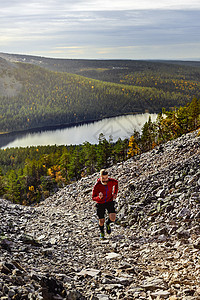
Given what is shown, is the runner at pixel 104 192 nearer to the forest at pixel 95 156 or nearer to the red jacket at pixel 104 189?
the red jacket at pixel 104 189

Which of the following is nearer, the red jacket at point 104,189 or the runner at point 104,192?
the runner at point 104,192

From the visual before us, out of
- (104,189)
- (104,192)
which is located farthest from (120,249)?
(104,189)

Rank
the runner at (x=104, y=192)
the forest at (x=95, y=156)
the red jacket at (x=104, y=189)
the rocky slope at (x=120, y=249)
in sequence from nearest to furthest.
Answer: the rocky slope at (x=120, y=249)
the runner at (x=104, y=192)
the red jacket at (x=104, y=189)
the forest at (x=95, y=156)

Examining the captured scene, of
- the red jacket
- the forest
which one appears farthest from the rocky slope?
the forest

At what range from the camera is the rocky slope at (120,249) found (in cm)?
780

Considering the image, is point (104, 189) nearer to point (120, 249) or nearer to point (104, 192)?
point (104, 192)

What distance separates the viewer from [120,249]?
1153 cm

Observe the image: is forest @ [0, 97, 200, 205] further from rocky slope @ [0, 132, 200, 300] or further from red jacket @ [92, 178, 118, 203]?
red jacket @ [92, 178, 118, 203]

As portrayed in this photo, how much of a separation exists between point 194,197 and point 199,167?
10.9ft

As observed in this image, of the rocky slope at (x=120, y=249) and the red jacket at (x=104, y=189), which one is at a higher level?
the red jacket at (x=104, y=189)

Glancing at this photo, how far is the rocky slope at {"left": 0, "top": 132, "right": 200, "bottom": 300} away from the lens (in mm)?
7805

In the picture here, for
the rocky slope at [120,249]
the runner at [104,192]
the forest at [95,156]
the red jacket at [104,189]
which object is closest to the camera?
the rocky slope at [120,249]

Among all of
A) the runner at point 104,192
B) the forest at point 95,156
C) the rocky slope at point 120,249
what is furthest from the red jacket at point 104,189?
the forest at point 95,156

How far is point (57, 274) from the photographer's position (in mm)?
8859
